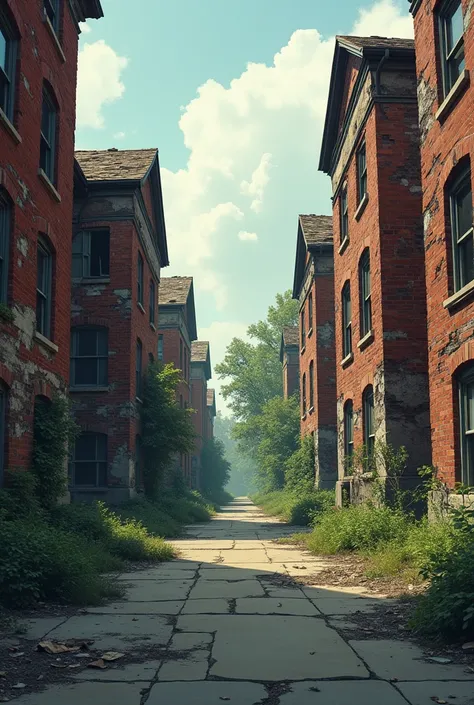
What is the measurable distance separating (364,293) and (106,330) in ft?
26.0

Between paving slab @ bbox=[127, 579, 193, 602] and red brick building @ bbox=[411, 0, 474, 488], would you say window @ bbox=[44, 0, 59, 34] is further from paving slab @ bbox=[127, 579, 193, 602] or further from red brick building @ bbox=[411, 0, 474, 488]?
paving slab @ bbox=[127, 579, 193, 602]

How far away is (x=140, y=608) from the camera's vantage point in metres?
7.33

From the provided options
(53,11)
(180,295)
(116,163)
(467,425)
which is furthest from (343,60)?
(180,295)

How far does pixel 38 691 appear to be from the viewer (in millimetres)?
4383

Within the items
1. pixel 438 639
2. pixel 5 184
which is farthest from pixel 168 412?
pixel 438 639

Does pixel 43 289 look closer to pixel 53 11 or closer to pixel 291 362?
pixel 53 11

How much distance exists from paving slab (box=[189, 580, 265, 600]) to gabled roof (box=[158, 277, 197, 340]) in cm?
2587

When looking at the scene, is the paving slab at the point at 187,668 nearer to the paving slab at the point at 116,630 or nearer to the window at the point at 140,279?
the paving slab at the point at 116,630

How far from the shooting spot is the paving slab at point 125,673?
183 inches

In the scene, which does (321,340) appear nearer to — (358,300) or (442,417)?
(358,300)

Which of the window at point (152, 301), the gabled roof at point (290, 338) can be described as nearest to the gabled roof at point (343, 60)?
the window at point (152, 301)

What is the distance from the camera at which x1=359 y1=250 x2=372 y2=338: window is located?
15.5 m

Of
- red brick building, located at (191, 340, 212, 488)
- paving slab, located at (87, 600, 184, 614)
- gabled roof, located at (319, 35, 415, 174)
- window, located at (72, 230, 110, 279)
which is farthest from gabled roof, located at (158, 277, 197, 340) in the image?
paving slab, located at (87, 600, 184, 614)

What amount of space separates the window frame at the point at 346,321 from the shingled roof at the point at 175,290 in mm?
17314
